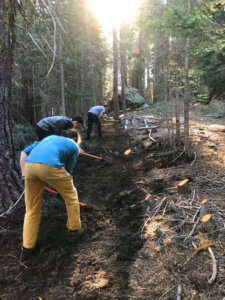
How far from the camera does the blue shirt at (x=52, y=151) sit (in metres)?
2.87

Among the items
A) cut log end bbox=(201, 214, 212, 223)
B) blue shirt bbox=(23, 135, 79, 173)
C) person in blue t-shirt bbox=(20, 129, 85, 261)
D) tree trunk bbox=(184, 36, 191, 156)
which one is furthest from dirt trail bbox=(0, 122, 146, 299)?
tree trunk bbox=(184, 36, 191, 156)

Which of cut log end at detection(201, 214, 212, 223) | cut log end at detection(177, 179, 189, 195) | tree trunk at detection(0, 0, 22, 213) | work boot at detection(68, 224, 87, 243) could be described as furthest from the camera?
cut log end at detection(177, 179, 189, 195)

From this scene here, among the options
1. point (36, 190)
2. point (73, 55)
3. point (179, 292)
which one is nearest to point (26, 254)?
point (36, 190)

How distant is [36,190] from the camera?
3.05 metres

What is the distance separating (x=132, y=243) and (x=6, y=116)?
2.99 metres

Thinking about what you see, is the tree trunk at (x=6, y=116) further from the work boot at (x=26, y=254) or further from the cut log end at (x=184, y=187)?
the cut log end at (x=184, y=187)

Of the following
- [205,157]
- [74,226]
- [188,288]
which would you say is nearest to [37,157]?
[74,226]

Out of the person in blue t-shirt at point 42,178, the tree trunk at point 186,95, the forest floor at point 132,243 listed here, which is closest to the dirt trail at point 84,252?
the forest floor at point 132,243

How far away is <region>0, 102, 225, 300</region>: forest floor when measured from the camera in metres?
2.33

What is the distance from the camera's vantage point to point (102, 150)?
798 centimetres

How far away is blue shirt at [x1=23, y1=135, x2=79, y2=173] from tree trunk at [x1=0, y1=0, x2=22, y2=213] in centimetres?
82

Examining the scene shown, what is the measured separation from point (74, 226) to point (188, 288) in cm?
176

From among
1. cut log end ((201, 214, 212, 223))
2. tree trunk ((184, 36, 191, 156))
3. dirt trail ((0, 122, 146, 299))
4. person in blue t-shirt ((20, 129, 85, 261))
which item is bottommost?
dirt trail ((0, 122, 146, 299))

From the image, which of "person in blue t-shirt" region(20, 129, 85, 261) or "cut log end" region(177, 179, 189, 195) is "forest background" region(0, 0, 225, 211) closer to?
"person in blue t-shirt" region(20, 129, 85, 261)
